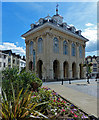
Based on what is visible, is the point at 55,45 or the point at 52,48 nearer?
the point at 52,48

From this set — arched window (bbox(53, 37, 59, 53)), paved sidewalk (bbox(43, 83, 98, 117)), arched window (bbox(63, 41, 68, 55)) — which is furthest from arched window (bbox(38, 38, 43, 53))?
paved sidewalk (bbox(43, 83, 98, 117))

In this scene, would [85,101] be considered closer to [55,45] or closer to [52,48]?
[52,48]

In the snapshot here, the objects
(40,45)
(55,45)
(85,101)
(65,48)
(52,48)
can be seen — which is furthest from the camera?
(65,48)

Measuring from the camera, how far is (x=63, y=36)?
1049 inches

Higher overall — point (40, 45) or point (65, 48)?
point (40, 45)

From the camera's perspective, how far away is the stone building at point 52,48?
22844 mm

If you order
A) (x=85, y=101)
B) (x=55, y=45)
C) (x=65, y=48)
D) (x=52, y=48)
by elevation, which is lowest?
(x=85, y=101)

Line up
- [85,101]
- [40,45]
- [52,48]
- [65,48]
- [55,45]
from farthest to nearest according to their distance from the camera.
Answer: [65,48] < [40,45] < [55,45] < [52,48] < [85,101]

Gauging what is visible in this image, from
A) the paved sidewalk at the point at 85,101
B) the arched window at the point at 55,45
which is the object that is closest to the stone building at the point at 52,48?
the arched window at the point at 55,45

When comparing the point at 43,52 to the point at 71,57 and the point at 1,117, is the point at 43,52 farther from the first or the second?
the point at 1,117

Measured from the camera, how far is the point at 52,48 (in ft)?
77.6

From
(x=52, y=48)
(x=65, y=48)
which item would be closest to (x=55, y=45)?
(x=52, y=48)

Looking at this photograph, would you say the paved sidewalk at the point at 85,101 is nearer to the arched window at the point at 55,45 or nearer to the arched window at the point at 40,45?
the arched window at the point at 55,45

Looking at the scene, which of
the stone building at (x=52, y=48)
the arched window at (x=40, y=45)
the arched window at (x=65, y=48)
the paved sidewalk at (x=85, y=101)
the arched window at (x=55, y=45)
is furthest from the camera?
the arched window at (x=65, y=48)
